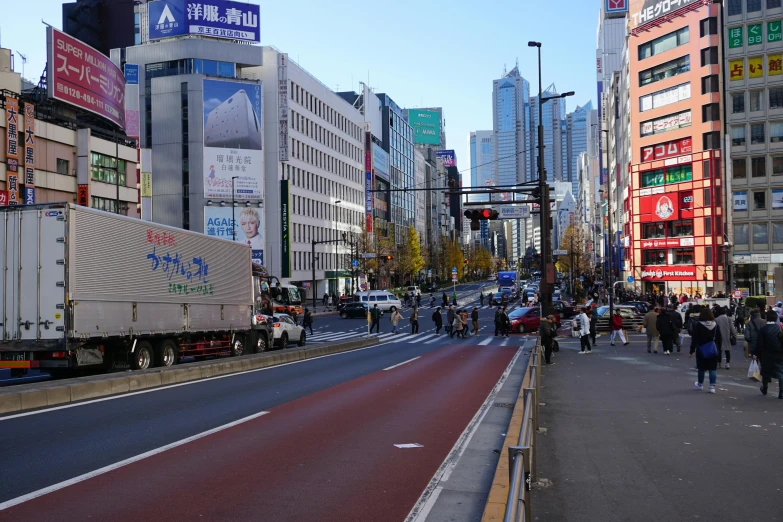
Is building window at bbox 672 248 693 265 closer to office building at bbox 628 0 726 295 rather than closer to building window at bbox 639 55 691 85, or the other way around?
office building at bbox 628 0 726 295

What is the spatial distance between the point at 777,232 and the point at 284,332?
51801 mm

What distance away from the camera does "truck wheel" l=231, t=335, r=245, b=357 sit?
86.3ft

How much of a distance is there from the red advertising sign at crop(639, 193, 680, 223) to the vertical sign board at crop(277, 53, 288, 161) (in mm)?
37707

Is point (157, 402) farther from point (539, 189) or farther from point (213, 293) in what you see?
point (539, 189)

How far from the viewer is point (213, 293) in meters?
24.4

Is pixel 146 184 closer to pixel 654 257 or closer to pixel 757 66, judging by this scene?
pixel 654 257

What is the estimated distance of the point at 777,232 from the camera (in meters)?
67.2

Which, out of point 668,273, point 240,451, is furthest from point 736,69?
point 240,451

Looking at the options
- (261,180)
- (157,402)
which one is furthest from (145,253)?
(261,180)

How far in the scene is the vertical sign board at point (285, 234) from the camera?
Answer: 83.2 metres

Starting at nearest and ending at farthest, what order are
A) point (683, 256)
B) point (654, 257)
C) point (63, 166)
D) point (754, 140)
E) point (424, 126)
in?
1. point (63, 166)
2. point (754, 140)
3. point (683, 256)
4. point (654, 257)
5. point (424, 126)

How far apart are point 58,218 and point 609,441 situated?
12.1 metres

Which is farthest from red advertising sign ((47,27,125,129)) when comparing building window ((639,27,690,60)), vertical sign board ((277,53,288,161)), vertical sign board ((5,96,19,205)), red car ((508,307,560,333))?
building window ((639,27,690,60))

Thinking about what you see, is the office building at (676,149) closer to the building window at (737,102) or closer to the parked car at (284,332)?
the building window at (737,102)
